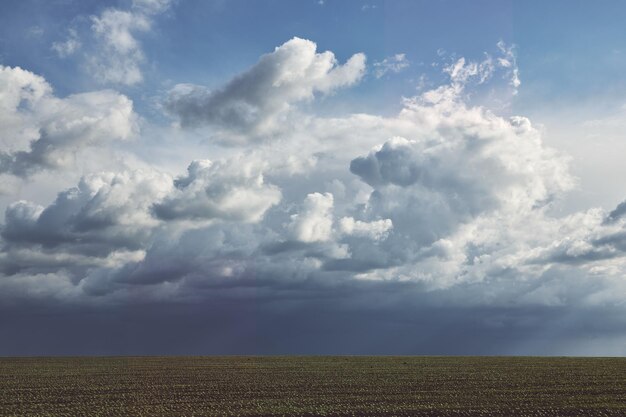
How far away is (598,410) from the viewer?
3631 cm

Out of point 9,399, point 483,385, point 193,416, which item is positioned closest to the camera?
point 193,416

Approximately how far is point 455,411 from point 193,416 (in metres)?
15.5

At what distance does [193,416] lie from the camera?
3356 cm

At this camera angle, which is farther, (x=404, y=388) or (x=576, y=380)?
(x=576, y=380)

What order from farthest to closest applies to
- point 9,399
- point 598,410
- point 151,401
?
point 9,399
point 151,401
point 598,410

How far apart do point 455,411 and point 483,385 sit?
55.1 feet

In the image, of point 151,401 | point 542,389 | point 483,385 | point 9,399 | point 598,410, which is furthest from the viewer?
point 483,385

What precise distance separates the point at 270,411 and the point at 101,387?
2332 centimetres

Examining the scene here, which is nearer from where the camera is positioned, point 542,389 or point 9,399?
point 9,399

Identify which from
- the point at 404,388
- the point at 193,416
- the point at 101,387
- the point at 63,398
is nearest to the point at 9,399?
the point at 63,398

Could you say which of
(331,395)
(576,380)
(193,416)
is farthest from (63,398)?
(576,380)

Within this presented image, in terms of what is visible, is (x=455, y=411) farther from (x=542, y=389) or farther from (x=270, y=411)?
(x=542, y=389)

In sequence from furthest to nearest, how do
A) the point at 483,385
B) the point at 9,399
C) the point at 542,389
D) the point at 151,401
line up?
the point at 483,385 → the point at 542,389 → the point at 9,399 → the point at 151,401

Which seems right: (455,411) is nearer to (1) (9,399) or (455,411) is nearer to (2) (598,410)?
(2) (598,410)
